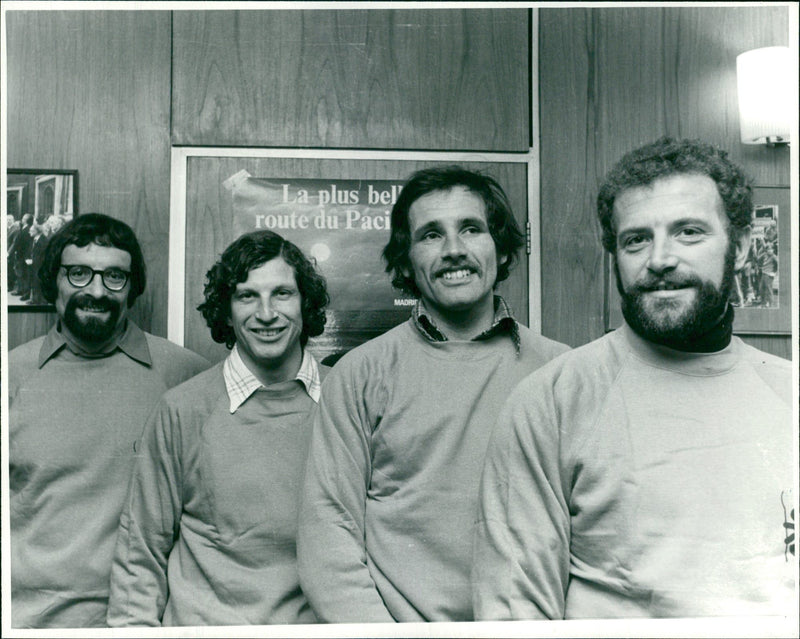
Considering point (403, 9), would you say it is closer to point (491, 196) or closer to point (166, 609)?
point (491, 196)

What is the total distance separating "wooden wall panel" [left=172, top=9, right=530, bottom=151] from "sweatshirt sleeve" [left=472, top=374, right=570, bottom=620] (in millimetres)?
780

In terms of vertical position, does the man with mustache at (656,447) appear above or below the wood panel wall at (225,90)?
below

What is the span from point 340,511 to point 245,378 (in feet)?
1.31

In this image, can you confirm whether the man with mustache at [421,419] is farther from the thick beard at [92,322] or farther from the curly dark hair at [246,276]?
the thick beard at [92,322]

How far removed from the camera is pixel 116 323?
6.43ft

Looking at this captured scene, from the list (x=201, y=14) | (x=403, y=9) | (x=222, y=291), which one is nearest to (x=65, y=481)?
(x=222, y=291)

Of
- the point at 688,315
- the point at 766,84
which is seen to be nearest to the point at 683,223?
the point at 688,315

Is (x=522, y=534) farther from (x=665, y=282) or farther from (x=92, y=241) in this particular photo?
(x=92, y=241)

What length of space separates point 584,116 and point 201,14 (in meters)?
1.01

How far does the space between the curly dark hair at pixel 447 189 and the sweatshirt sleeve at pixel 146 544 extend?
720 mm

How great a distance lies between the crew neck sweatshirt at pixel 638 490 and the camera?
1887 millimetres

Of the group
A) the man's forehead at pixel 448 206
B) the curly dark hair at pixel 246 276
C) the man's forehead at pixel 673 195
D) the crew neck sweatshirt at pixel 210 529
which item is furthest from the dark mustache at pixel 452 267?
the crew neck sweatshirt at pixel 210 529

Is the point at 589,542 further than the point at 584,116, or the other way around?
the point at 584,116

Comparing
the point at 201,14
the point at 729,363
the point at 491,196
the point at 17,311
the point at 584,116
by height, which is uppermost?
Answer: the point at 201,14
